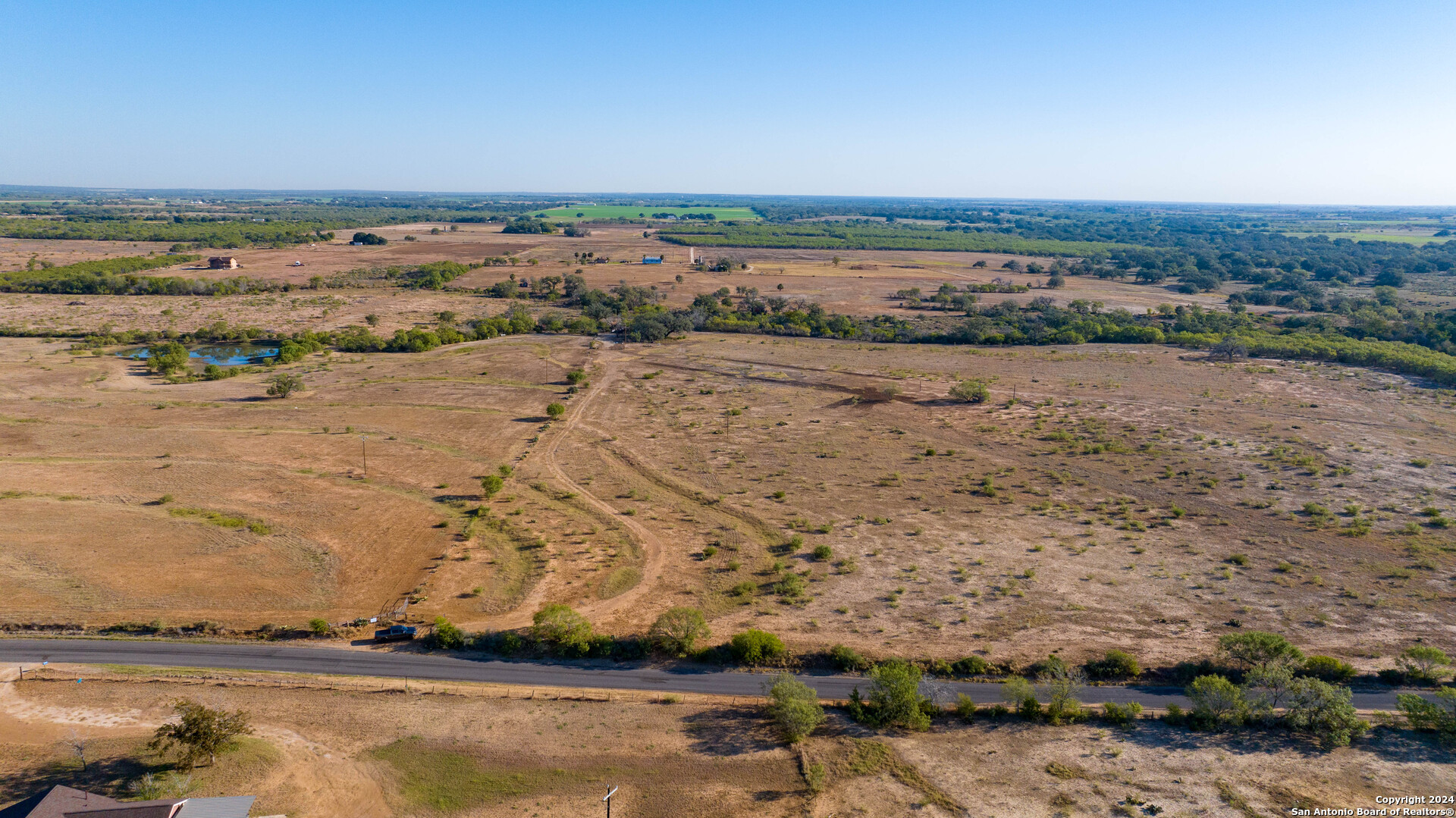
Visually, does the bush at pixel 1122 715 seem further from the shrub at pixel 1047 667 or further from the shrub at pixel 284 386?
the shrub at pixel 284 386

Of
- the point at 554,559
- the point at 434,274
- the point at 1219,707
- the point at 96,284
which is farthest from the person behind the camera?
the point at 434,274

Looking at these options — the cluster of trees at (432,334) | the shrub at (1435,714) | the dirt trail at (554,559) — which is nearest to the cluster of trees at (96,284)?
the cluster of trees at (432,334)

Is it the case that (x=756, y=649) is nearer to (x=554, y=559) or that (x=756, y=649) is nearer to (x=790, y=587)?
(x=790, y=587)

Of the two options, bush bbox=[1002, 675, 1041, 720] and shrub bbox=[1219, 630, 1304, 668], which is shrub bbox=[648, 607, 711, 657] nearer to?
bush bbox=[1002, 675, 1041, 720]

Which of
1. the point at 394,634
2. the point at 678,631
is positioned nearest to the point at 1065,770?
the point at 678,631

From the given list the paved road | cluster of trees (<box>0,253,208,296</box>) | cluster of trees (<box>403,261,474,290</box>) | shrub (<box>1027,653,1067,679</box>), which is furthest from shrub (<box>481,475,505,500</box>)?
cluster of trees (<box>0,253,208,296</box>)
